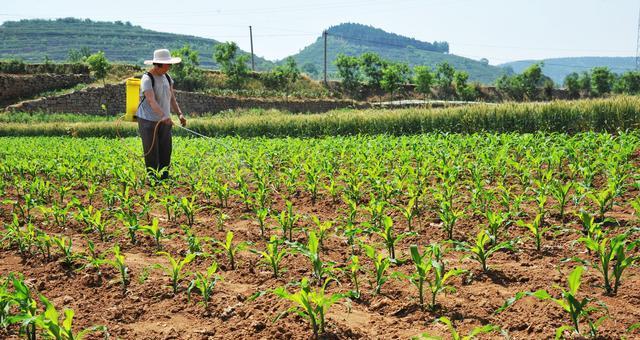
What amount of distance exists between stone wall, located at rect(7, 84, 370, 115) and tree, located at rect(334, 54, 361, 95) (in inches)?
507

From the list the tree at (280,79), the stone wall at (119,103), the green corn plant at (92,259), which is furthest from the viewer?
the tree at (280,79)

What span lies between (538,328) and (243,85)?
49609 mm

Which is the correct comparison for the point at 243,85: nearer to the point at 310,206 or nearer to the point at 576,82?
the point at 310,206

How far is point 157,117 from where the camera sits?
7.83m

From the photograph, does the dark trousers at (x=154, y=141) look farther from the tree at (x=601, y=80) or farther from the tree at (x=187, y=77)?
the tree at (x=601, y=80)

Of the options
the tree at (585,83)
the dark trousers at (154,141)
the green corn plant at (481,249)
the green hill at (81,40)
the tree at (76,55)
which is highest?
the green hill at (81,40)

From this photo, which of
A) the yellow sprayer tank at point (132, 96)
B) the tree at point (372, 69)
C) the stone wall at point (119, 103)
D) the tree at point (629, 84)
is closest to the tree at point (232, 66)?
the stone wall at point (119, 103)

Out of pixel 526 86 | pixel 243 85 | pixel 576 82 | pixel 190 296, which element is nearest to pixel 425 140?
pixel 190 296

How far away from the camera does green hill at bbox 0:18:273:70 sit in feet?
400

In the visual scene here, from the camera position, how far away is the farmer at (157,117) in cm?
754

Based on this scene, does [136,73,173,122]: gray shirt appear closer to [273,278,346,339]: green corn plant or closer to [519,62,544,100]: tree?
[273,278,346,339]: green corn plant

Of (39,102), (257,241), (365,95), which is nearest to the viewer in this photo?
(257,241)

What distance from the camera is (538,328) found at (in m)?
2.61

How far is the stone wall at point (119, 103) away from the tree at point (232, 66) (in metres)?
7.10
